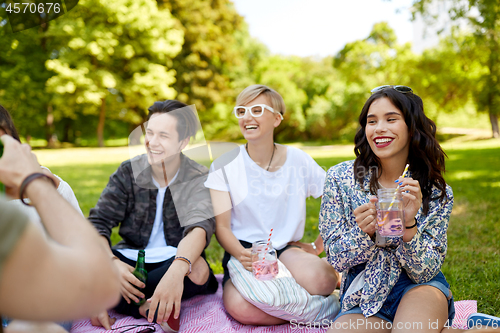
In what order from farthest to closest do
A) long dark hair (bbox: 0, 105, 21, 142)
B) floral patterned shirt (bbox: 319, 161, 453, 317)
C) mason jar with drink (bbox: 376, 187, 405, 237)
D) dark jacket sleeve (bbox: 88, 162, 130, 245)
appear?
dark jacket sleeve (bbox: 88, 162, 130, 245), floral patterned shirt (bbox: 319, 161, 453, 317), mason jar with drink (bbox: 376, 187, 405, 237), long dark hair (bbox: 0, 105, 21, 142)

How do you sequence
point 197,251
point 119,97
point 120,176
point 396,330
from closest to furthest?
point 396,330, point 197,251, point 120,176, point 119,97

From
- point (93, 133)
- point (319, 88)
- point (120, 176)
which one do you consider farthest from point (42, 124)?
point (120, 176)

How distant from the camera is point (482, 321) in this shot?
6.72 feet

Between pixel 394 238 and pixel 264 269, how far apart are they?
0.93 metres

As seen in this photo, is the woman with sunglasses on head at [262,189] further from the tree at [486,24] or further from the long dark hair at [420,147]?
the tree at [486,24]

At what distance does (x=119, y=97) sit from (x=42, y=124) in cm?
604

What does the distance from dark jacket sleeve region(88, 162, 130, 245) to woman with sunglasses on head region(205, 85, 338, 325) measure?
65cm

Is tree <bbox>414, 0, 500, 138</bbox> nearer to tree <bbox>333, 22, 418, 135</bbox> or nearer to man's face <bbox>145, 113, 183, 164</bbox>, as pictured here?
man's face <bbox>145, 113, 183, 164</bbox>

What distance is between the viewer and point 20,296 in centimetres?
84

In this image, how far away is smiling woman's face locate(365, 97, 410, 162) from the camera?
2.27 metres

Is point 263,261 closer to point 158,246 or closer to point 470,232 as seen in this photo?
point 158,246

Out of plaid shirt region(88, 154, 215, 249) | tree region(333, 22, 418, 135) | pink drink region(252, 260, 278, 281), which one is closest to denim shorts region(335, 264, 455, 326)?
pink drink region(252, 260, 278, 281)

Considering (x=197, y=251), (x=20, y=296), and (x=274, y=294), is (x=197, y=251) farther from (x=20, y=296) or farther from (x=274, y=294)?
(x=20, y=296)

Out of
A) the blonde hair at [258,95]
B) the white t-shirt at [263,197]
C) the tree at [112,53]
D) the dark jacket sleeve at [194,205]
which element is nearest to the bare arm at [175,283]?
the dark jacket sleeve at [194,205]
